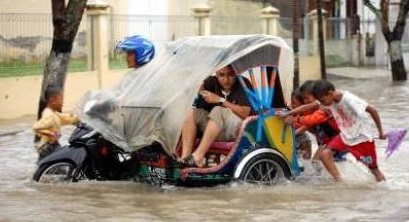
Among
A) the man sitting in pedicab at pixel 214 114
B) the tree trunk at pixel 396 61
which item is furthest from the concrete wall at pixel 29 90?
the tree trunk at pixel 396 61

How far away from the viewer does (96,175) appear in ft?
29.4

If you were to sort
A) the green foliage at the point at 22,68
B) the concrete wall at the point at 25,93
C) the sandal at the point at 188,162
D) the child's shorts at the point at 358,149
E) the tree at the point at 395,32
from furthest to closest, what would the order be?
1. the tree at the point at 395,32
2. the green foliage at the point at 22,68
3. the concrete wall at the point at 25,93
4. the child's shorts at the point at 358,149
5. the sandal at the point at 188,162


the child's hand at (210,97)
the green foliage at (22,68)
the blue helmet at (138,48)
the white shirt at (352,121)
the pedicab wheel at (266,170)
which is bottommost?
the pedicab wheel at (266,170)

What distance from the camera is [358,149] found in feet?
29.0

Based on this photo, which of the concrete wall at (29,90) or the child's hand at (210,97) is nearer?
the child's hand at (210,97)

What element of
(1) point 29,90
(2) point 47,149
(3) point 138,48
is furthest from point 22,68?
(3) point 138,48

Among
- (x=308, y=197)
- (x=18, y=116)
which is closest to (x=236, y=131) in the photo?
(x=308, y=197)

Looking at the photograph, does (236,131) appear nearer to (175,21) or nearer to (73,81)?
(73,81)

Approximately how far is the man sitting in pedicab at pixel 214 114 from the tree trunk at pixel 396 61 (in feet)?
63.3

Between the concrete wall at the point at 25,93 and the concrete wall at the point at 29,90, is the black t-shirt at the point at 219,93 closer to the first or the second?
the concrete wall at the point at 29,90

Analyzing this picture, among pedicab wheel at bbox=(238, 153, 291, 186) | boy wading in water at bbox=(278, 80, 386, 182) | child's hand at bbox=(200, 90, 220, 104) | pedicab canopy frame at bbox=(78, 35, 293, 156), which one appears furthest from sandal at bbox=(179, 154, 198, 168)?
boy wading in water at bbox=(278, 80, 386, 182)

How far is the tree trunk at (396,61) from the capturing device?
27.2m

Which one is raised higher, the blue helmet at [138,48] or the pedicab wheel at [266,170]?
the blue helmet at [138,48]

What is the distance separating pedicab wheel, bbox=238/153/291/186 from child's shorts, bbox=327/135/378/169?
553mm
